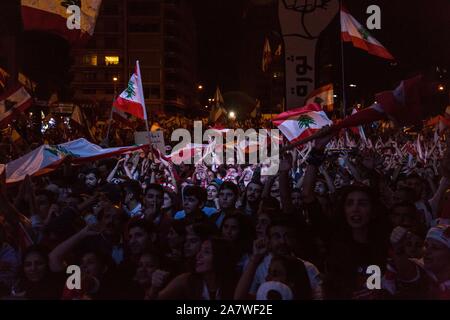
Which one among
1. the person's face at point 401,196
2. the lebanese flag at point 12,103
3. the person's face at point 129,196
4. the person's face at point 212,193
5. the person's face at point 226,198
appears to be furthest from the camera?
the lebanese flag at point 12,103

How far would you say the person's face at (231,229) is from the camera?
5.25 m

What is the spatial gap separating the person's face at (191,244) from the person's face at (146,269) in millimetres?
315

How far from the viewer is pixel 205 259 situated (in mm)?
4414

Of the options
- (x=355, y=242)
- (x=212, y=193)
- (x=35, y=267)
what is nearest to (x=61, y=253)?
(x=35, y=267)

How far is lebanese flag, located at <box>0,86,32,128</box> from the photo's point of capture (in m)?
10.3

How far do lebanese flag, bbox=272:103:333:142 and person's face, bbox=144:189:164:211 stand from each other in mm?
3392

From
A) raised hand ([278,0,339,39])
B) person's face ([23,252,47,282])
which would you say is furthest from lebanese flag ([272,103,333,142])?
person's face ([23,252,47,282])

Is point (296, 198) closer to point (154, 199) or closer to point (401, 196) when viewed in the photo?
point (401, 196)

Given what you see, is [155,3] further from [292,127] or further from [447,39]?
[292,127]

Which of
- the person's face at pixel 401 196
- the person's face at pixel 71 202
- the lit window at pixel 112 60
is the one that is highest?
the lit window at pixel 112 60

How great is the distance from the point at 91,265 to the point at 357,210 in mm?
2065

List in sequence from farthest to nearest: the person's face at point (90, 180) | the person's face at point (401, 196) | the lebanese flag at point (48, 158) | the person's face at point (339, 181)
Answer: the person's face at point (339, 181) < the person's face at point (90, 180) < the lebanese flag at point (48, 158) < the person's face at point (401, 196)

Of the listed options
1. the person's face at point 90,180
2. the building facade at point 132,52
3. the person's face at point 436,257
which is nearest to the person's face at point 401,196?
the person's face at point 436,257

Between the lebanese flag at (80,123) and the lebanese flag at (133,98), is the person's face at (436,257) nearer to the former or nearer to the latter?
the lebanese flag at (133,98)
